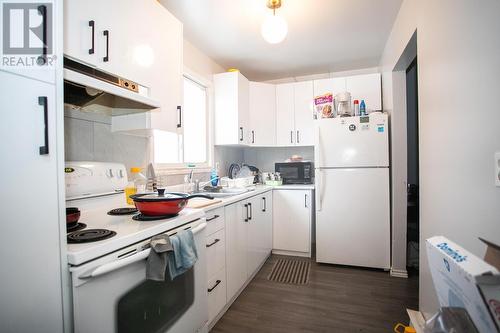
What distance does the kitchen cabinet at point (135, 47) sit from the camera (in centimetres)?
114

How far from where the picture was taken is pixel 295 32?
237 centimetres

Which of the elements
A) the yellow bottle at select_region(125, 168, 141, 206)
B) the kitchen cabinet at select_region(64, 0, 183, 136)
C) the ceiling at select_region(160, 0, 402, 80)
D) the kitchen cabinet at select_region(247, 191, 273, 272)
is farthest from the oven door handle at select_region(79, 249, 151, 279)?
the ceiling at select_region(160, 0, 402, 80)

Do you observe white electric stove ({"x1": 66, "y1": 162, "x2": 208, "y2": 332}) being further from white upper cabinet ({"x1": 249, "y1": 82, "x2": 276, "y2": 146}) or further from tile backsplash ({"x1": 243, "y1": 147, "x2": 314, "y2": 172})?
tile backsplash ({"x1": 243, "y1": 147, "x2": 314, "y2": 172})

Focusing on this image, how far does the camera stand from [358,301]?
197 centimetres

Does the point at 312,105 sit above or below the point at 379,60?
below

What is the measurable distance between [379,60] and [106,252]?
3551 mm

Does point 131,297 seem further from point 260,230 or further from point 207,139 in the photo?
point 207,139

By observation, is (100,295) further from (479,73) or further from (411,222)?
(411,222)

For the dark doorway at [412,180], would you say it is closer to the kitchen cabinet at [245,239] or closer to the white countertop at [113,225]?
the kitchen cabinet at [245,239]

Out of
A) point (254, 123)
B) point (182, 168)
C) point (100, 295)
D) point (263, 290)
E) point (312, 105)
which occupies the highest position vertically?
point (312, 105)

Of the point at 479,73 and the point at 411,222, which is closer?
the point at 479,73

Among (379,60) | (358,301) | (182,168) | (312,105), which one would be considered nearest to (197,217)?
(182,168)

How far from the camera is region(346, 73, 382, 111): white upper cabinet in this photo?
283 centimetres

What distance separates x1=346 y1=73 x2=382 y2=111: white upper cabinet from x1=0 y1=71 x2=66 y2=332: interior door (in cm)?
297
